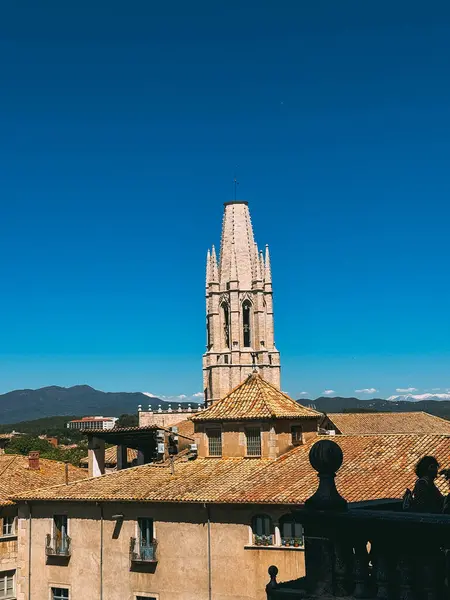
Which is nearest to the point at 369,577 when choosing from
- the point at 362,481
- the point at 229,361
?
the point at 362,481

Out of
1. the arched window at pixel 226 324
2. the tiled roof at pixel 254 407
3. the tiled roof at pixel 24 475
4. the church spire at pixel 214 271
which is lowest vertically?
the tiled roof at pixel 24 475

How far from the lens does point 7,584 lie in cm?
4031

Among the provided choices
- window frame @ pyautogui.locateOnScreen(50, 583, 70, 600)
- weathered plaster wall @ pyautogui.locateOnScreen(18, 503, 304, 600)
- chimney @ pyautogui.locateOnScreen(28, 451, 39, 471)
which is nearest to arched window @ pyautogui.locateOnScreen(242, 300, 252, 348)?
chimney @ pyautogui.locateOnScreen(28, 451, 39, 471)

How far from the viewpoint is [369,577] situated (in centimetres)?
805

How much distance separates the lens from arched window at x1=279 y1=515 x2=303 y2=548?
29375mm

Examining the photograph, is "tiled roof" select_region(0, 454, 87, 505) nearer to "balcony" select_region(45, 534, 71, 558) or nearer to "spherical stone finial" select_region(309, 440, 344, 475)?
"balcony" select_region(45, 534, 71, 558)

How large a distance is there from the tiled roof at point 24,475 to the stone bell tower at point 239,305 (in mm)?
86508

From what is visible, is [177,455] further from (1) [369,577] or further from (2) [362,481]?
(1) [369,577]

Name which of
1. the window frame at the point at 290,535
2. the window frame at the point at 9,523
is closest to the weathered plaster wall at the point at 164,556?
the window frame at the point at 290,535

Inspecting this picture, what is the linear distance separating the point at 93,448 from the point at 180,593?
12599mm

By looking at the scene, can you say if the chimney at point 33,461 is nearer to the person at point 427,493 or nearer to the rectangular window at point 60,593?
the rectangular window at point 60,593

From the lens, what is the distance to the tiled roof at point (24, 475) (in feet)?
142

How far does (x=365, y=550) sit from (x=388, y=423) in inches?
3212

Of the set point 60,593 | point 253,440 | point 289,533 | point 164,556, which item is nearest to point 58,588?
point 60,593
